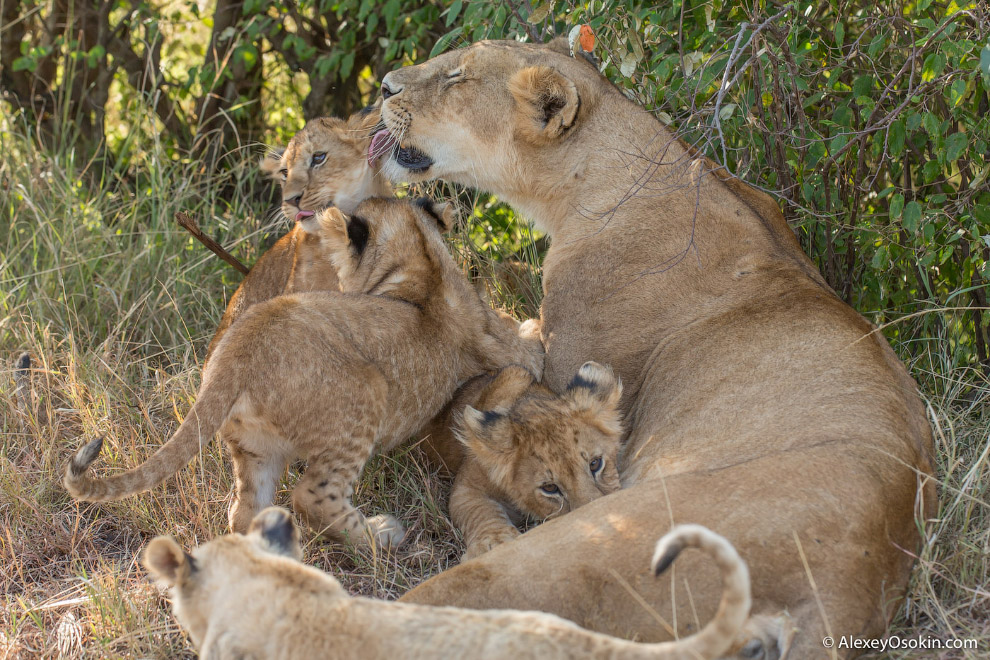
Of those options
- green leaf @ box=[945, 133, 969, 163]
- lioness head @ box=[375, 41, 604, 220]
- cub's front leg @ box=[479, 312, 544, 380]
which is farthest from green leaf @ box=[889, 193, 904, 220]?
cub's front leg @ box=[479, 312, 544, 380]

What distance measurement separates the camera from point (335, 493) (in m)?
3.39

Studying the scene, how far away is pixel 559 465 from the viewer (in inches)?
131

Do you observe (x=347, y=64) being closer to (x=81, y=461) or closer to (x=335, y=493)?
(x=335, y=493)

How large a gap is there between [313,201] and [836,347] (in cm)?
219

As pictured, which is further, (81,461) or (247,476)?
(247,476)

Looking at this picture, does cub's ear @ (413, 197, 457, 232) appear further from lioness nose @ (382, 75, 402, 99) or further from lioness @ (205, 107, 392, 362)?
lioness nose @ (382, 75, 402, 99)

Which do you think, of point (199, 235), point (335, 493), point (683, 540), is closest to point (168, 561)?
point (683, 540)

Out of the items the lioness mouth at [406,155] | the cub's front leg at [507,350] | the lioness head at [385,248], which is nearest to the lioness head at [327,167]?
the lioness mouth at [406,155]

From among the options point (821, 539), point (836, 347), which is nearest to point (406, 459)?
point (836, 347)

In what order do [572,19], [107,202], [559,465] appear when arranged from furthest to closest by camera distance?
[107,202] < [572,19] < [559,465]

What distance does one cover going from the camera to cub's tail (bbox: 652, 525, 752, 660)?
6.31ft

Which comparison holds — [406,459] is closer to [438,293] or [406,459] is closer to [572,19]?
[438,293]

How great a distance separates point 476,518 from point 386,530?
30cm

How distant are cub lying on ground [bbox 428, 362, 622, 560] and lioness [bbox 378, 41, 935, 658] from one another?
0.11m
